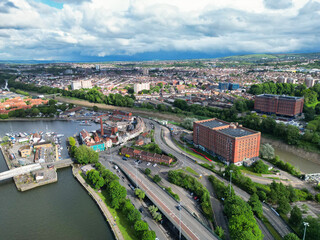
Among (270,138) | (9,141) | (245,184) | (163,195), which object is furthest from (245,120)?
(9,141)

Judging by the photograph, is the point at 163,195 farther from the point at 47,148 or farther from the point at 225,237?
the point at 47,148

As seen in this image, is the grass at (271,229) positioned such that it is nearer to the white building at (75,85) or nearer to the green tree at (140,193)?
the green tree at (140,193)

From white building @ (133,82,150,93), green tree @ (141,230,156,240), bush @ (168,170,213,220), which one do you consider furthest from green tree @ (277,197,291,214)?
white building @ (133,82,150,93)

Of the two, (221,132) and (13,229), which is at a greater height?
(221,132)

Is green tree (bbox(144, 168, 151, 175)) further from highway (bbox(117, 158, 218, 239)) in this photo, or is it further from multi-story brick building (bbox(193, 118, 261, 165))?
multi-story brick building (bbox(193, 118, 261, 165))

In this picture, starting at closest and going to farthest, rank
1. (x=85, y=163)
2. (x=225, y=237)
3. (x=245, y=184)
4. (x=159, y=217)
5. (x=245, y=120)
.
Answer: (x=225, y=237) → (x=159, y=217) → (x=245, y=184) → (x=85, y=163) → (x=245, y=120)
